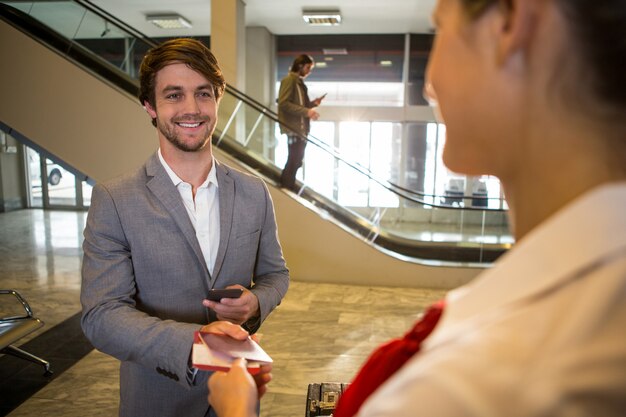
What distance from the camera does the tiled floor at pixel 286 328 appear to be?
3.64 m

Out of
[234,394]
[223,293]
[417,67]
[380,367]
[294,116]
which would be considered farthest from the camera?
[417,67]

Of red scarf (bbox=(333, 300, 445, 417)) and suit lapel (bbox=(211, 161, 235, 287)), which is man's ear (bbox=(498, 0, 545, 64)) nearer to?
red scarf (bbox=(333, 300, 445, 417))

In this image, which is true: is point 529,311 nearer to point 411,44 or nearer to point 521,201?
point 521,201

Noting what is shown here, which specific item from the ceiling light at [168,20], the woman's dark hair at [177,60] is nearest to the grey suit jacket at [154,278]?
the woman's dark hair at [177,60]

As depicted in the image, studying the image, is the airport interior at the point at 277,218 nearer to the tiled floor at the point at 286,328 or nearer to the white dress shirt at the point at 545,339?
the tiled floor at the point at 286,328

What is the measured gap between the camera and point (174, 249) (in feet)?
5.42

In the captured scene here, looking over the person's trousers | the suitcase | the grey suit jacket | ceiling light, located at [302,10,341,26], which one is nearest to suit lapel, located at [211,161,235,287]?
the grey suit jacket

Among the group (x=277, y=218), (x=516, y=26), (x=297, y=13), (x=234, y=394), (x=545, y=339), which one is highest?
(x=297, y=13)

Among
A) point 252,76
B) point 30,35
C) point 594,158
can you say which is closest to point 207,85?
point 594,158

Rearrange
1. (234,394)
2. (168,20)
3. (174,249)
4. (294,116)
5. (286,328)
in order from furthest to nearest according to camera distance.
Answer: (168,20) → (294,116) → (286,328) → (174,249) → (234,394)

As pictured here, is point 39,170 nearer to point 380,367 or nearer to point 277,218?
point 277,218

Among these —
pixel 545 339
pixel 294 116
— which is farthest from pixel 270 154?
pixel 545 339

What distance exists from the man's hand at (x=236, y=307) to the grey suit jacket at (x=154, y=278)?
0.08 metres

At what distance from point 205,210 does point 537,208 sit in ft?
4.94
